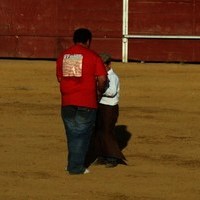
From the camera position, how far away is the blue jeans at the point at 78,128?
9.38 meters

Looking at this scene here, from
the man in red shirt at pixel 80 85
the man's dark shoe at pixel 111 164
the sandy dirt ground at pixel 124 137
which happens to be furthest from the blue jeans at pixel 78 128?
the man's dark shoe at pixel 111 164

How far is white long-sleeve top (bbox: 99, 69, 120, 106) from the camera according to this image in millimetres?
9898

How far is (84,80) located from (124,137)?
3055mm

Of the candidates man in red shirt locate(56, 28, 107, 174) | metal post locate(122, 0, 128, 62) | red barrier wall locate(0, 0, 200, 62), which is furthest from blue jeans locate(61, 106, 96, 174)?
metal post locate(122, 0, 128, 62)

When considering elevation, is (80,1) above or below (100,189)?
above

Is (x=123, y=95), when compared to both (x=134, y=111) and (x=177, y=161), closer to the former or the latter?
(x=134, y=111)

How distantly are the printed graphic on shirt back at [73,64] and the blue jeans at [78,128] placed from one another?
1.14 feet

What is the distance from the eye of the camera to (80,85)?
931 cm

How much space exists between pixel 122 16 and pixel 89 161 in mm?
9051

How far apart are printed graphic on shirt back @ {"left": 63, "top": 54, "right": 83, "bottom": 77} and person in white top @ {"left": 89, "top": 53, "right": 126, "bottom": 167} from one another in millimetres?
647

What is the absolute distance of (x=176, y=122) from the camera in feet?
44.3

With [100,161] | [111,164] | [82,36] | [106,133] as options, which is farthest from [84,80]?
[100,161]

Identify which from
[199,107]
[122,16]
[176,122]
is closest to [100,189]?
Result: [176,122]

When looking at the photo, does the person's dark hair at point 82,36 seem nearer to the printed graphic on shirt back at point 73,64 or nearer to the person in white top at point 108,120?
the printed graphic on shirt back at point 73,64
